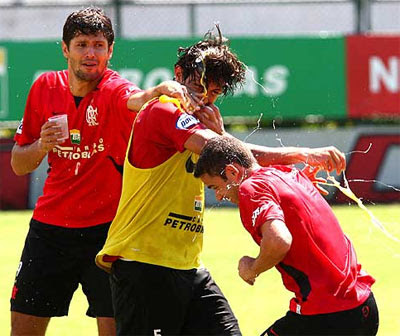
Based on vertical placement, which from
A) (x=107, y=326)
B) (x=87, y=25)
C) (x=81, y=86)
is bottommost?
(x=107, y=326)

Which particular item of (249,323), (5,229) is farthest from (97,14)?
(5,229)

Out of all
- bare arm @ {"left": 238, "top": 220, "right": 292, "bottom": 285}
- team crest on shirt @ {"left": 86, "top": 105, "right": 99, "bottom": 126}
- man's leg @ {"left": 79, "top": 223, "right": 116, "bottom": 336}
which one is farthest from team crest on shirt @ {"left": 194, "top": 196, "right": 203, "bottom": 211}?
team crest on shirt @ {"left": 86, "top": 105, "right": 99, "bottom": 126}

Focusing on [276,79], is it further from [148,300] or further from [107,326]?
[148,300]

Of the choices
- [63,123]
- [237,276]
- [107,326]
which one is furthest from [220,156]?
[237,276]

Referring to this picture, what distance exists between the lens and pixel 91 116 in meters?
6.05

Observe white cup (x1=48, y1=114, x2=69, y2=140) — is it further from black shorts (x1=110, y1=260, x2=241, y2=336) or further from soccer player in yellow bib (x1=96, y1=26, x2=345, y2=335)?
black shorts (x1=110, y1=260, x2=241, y2=336)

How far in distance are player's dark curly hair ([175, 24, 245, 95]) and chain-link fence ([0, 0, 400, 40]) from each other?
38.4 ft

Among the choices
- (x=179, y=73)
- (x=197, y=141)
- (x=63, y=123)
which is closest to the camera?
(x=197, y=141)

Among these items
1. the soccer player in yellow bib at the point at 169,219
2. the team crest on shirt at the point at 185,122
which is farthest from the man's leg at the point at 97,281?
the team crest on shirt at the point at 185,122

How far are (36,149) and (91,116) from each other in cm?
37

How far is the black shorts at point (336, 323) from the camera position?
4773 millimetres

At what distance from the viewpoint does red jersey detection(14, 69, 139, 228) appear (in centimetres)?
601

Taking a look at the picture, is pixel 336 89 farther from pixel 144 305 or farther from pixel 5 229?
pixel 144 305

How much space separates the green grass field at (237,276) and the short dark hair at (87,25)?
2.35 meters
